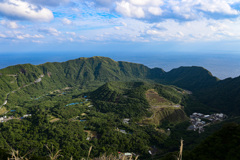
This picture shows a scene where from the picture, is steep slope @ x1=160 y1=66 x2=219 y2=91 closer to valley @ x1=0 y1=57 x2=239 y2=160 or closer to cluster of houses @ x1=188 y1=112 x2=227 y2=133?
valley @ x1=0 y1=57 x2=239 y2=160

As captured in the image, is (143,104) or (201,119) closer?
(201,119)

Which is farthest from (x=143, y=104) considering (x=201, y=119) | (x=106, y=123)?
→ (x=201, y=119)

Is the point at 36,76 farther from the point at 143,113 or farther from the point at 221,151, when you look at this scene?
the point at 221,151

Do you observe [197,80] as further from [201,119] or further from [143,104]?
[143,104]

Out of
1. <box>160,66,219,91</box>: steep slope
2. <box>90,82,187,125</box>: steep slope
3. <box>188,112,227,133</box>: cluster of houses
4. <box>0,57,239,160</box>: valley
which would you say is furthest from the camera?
<box>160,66,219,91</box>: steep slope

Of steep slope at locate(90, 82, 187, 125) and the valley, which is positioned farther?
steep slope at locate(90, 82, 187, 125)

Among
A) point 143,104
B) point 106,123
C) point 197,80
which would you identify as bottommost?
point 106,123

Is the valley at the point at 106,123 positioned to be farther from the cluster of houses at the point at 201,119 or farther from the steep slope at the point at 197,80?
the steep slope at the point at 197,80

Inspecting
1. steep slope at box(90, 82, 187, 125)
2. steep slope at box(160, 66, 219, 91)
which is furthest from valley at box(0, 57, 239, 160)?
steep slope at box(160, 66, 219, 91)

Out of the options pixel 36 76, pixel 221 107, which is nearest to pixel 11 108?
pixel 36 76
